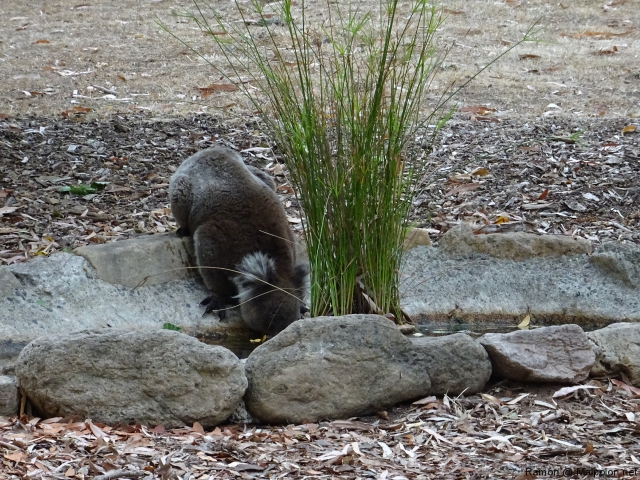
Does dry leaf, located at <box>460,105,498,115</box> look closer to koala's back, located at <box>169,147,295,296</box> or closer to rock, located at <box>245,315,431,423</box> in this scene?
koala's back, located at <box>169,147,295,296</box>

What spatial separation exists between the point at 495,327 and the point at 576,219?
1.82 meters

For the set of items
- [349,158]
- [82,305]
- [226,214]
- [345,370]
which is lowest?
[82,305]

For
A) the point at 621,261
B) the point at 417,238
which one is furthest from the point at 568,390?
the point at 417,238

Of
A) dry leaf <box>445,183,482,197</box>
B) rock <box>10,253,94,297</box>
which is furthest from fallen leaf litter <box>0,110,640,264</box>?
rock <box>10,253,94,297</box>

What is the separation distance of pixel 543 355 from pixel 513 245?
1.84m

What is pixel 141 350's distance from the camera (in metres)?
4.33

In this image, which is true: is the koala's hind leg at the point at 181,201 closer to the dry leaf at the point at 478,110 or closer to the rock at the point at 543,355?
the rock at the point at 543,355

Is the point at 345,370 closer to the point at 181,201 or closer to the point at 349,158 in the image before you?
the point at 349,158

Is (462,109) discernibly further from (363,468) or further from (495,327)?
(363,468)

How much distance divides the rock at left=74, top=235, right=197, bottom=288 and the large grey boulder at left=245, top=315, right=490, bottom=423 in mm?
1839

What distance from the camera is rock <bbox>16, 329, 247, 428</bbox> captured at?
4.28m

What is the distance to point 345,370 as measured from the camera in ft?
14.8

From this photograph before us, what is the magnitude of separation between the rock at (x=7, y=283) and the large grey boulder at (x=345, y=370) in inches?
78.2

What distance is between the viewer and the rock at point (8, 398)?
424 cm
